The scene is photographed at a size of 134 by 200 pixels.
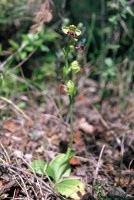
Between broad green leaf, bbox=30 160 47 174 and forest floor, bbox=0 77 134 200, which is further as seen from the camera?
broad green leaf, bbox=30 160 47 174

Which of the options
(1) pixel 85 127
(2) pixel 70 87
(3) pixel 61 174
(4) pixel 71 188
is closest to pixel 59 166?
(3) pixel 61 174

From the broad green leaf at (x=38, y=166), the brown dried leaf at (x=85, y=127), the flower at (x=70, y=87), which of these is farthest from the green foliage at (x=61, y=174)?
the brown dried leaf at (x=85, y=127)

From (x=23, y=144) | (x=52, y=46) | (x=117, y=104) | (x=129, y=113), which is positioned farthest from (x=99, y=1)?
(x=23, y=144)

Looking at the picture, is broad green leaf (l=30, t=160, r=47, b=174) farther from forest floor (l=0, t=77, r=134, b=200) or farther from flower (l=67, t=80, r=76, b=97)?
flower (l=67, t=80, r=76, b=97)

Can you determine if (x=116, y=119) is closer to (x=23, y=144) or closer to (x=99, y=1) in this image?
(x=23, y=144)

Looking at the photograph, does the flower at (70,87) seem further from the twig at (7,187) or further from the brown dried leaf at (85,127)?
the brown dried leaf at (85,127)

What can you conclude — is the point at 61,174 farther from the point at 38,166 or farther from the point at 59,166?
the point at 38,166

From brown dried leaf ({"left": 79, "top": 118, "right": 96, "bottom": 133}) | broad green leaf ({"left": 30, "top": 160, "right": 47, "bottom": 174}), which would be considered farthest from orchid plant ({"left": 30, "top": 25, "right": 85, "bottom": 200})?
brown dried leaf ({"left": 79, "top": 118, "right": 96, "bottom": 133})
